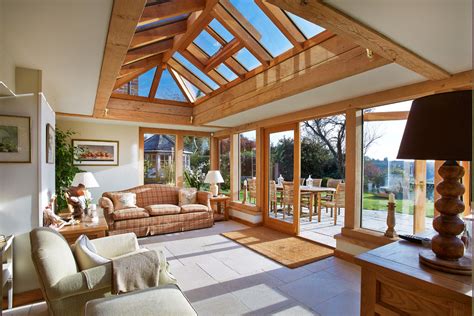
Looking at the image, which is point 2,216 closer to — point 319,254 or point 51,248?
point 51,248

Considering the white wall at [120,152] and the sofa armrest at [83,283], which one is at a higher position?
the white wall at [120,152]

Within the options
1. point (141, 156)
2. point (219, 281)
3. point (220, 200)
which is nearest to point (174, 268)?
point (219, 281)

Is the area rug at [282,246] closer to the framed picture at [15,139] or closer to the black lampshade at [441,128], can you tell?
the black lampshade at [441,128]

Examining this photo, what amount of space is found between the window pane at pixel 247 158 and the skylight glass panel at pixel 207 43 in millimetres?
2139

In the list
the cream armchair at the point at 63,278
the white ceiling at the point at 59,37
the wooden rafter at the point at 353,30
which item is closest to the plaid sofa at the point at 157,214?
the white ceiling at the point at 59,37

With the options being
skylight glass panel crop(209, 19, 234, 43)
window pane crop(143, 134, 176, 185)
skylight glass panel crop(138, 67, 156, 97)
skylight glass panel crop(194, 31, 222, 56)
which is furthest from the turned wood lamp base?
window pane crop(143, 134, 176, 185)

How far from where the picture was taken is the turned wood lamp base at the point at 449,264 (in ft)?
3.74

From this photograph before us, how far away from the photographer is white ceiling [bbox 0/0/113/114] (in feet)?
5.47

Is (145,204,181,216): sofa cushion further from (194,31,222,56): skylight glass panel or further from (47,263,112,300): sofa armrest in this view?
(47,263,112,300): sofa armrest

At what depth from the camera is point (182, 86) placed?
5641mm

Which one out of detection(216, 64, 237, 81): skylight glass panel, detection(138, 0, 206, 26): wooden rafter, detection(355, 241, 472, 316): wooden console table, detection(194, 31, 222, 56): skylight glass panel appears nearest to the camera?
detection(355, 241, 472, 316): wooden console table

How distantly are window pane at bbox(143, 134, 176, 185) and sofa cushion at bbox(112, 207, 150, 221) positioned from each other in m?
1.60

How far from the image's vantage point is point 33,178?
2.58 meters

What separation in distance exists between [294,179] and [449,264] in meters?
3.72
